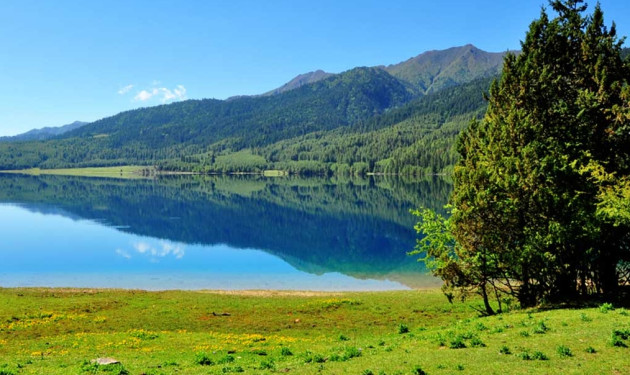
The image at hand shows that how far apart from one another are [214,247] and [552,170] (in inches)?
3232

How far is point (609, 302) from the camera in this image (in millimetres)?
30719

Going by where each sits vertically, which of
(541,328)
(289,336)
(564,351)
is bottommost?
(289,336)

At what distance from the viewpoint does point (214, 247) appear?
102m

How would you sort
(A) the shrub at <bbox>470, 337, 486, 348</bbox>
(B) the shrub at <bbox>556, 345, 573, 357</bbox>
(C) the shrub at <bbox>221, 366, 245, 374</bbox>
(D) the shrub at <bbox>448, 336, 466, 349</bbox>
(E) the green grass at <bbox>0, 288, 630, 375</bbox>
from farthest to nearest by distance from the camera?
(D) the shrub at <bbox>448, 336, 466, 349</bbox> → (A) the shrub at <bbox>470, 337, 486, 348</bbox> → (C) the shrub at <bbox>221, 366, 245, 374</bbox> → (E) the green grass at <bbox>0, 288, 630, 375</bbox> → (B) the shrub at <bbox>556, 345, 573, 357</bbox>

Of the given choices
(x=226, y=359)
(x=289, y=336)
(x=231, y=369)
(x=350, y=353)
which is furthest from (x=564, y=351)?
(x=289, y=336)

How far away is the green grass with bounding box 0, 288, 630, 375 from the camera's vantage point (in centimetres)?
2036

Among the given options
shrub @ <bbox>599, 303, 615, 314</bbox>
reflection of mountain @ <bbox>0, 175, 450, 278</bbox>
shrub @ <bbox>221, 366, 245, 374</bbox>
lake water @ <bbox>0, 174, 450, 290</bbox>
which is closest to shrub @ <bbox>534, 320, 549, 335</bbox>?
shrub @ <bbox>599, 303, 615, 314</bbox>

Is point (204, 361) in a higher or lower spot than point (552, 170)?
lower

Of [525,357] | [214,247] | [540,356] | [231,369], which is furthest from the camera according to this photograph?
[214,247]

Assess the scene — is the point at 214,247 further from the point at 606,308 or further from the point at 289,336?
the point at 606,308

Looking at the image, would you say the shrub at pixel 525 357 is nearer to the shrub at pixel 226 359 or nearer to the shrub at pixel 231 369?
the shrub at pixel 231 369

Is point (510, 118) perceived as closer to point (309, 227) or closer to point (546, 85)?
point (546, 85)

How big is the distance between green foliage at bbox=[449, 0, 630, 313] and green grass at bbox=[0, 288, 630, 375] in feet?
15.8

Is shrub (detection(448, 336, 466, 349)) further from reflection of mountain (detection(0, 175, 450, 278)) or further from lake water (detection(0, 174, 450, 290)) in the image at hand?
reflection of mountain (detection(0, 175, 450, 278))
